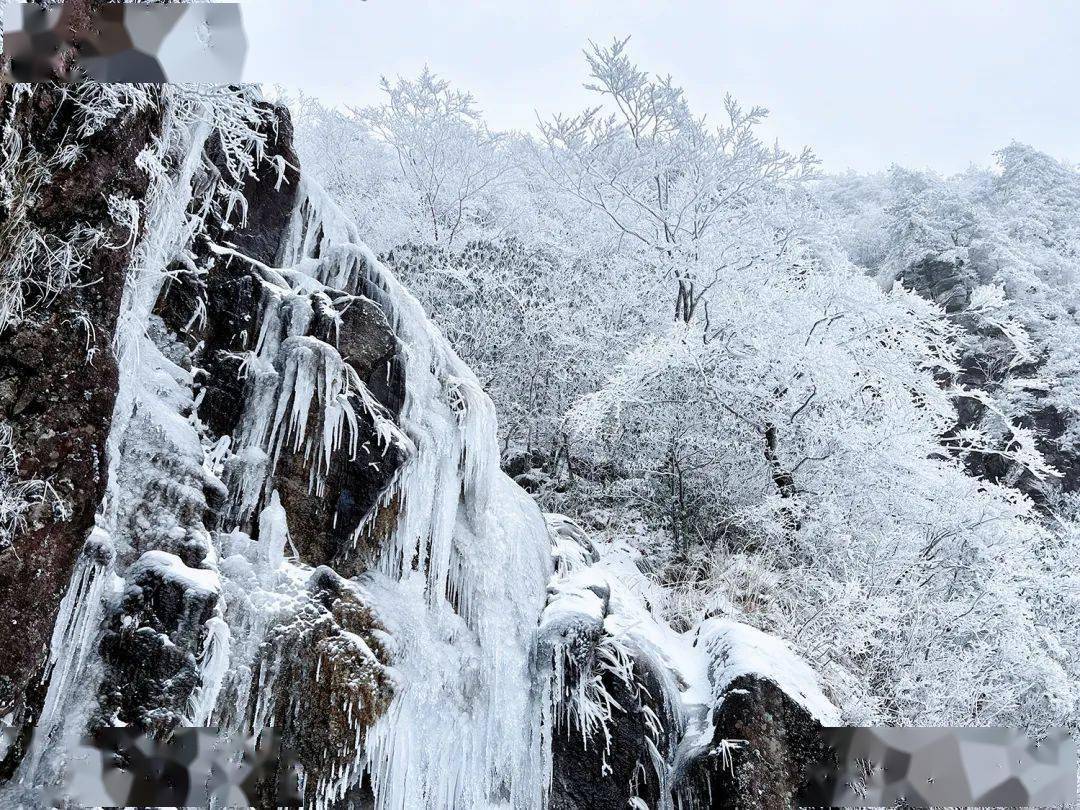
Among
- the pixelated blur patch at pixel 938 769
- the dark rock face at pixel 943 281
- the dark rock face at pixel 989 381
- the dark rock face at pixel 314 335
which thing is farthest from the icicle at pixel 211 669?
the dark rock face at pixel 943 281

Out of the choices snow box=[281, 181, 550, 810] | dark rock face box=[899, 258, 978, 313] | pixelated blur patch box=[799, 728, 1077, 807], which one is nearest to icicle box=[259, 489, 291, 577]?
snow box=[281, 181, 550, 810]

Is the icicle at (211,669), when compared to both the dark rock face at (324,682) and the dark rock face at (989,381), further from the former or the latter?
the dark rock face at (989,381)

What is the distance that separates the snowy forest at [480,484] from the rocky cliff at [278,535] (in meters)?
0.02

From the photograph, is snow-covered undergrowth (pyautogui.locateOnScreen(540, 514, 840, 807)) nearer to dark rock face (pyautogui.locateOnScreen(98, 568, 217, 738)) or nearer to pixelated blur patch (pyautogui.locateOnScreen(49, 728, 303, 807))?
pixelated blur patch (pyautogui.locateOnScreen(49, 728, 303, 807))

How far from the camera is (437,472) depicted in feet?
15.8

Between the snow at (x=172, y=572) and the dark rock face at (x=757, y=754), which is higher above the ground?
the snow at (x=172, y=572)

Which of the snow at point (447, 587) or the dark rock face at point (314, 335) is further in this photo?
the dark rock face at point (314, 335)

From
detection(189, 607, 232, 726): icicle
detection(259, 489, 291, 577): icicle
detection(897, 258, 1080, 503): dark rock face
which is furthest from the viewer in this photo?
detection(897, 258, 1080, 503): dark rock face

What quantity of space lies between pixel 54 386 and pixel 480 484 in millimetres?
3063

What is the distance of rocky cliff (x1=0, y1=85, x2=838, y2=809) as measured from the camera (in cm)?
273

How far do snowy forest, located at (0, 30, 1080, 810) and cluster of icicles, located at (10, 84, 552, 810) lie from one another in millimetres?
23

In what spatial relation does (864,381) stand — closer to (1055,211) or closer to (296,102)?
(296,102)

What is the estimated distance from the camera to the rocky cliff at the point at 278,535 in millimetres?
2730

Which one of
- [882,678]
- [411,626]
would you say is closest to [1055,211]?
[882,678]
